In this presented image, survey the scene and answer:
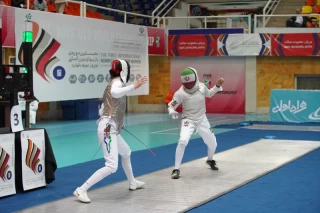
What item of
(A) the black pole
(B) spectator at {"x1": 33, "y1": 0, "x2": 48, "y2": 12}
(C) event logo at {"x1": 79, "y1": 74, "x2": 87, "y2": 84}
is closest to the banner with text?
(C) event logo at {"x1": 79, "y1": 74, "x2": 87, "y2": 84}

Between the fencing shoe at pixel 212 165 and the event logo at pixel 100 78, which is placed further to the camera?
the event logo at pixel 100 78

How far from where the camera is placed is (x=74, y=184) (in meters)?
8.36

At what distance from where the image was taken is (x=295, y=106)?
1798 cm

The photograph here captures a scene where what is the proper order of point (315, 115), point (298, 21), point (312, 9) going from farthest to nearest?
point (312, 9)
point (298, 21)
point (315, 115)

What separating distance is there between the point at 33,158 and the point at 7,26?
7.30 m

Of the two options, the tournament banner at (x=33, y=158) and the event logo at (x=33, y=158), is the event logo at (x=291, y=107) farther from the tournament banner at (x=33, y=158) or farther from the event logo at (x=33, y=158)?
the event logo at (x=33, y=158)

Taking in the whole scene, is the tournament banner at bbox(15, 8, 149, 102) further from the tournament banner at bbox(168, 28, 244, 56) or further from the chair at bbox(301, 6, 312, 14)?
the chair at bbox(301, 6, 312, 14)

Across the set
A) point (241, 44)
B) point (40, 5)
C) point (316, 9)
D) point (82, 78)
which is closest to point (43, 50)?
point (82, 78)

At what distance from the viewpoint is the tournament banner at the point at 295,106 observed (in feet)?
58.0

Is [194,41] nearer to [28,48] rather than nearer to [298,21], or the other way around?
[298,21]

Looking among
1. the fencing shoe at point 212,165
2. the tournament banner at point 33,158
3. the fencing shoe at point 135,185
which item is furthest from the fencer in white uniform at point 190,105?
the tournament banner at point 33,158

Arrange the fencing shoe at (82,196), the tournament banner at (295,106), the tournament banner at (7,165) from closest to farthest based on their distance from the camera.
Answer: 1. the fencing shoe at (82,196)
2. the tournament banner at (7,165)
3. the tournament banner at (295,106)

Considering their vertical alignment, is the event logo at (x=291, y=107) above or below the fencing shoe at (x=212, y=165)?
above

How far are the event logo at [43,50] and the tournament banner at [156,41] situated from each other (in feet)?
21.3
